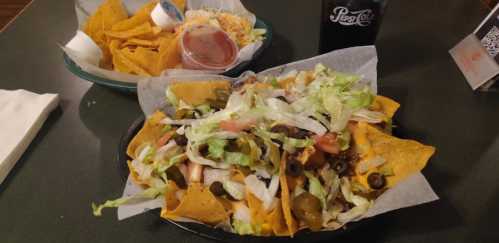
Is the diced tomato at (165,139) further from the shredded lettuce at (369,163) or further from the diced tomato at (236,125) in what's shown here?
the shredded lettuce at (369,163)

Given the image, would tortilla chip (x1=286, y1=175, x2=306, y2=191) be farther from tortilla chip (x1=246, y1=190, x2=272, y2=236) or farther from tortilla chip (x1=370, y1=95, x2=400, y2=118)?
tortilla chip (x1=370, y1=95, x2=400, y2=118)

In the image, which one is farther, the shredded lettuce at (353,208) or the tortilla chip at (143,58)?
the tortilla chip at (143,58)

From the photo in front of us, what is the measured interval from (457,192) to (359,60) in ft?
1.16

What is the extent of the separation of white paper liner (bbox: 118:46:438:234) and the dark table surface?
0.18 feet

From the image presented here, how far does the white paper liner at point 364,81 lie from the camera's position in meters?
0.60

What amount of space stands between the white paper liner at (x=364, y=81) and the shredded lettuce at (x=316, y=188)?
0.07m

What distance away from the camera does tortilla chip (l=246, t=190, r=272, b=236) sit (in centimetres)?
61

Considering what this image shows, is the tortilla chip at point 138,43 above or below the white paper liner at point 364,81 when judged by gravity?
below

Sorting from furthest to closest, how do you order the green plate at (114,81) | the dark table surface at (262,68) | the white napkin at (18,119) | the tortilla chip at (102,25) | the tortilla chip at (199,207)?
the tortilla chip at (102,25) → the green plate at (114,81) → the white napkin at (18,119) → the dark table surface at (262,68) → the tortilla chip at (199,207)

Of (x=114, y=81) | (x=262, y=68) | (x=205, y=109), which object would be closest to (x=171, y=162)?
(x=205, y=109)

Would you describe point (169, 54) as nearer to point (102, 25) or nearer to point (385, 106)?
point (102, 25)

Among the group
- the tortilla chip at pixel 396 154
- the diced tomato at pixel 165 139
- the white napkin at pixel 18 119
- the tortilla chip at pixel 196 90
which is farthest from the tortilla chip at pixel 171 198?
the white napkin at pixel 18 119

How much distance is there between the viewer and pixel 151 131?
760mm

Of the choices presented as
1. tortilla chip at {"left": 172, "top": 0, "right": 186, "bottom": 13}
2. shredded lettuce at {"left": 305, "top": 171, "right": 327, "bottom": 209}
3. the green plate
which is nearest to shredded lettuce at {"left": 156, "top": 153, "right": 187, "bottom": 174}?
shredded lettuce at {"left": 305, "top": 171, "right": 327, "bottom": 209}
